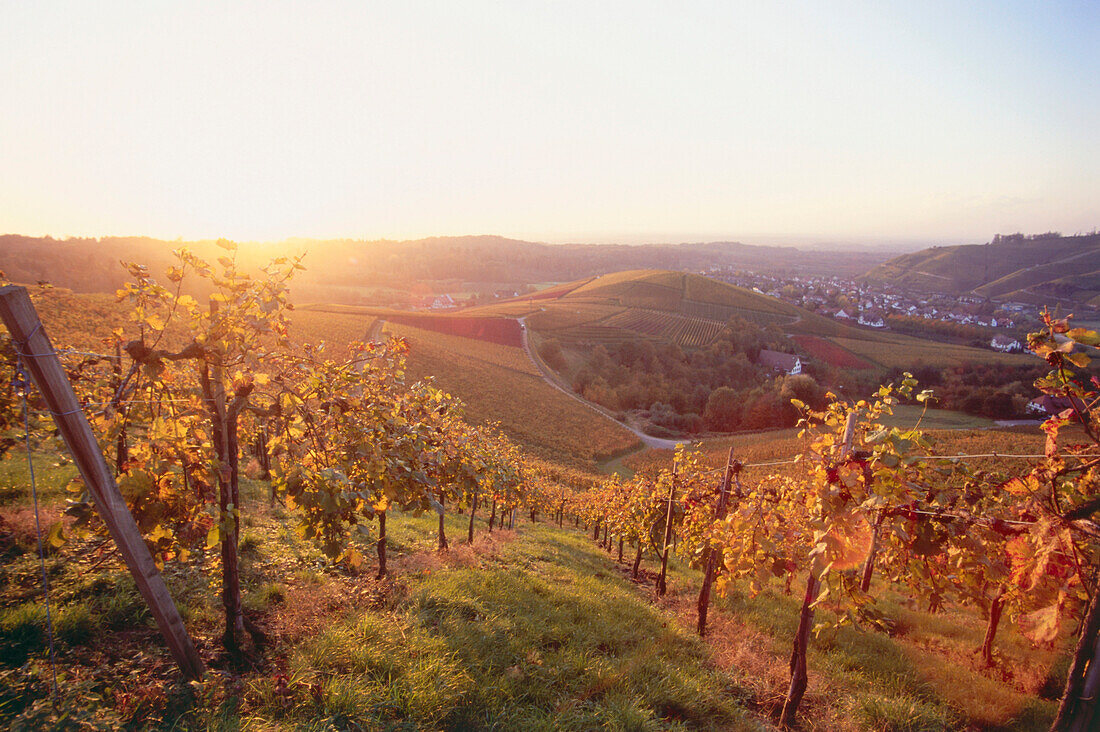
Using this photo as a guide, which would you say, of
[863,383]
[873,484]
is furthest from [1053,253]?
[873,484]

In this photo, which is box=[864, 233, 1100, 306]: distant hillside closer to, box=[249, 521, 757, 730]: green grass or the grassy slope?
the grassy slope

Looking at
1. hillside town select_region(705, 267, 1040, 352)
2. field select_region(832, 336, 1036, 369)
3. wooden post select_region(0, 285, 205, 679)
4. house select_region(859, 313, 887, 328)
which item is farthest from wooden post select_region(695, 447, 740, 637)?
house select_region(859, 313, 887, 328)

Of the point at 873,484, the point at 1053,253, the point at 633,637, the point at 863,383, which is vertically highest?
the point at 1053,253

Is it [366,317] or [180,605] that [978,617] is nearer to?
[180,605]

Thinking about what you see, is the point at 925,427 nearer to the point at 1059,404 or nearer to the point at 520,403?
the point at 520,403

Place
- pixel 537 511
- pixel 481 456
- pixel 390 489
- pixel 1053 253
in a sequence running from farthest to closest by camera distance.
Answer: pixel 1053 253, pixel 537 511, pixel 481 456, pixel 390 489

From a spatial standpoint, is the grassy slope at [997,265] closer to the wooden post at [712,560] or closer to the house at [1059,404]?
the wooden post at [712,560]

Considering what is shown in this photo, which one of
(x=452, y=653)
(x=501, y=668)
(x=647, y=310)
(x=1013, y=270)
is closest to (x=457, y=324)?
(x=647, y=310)

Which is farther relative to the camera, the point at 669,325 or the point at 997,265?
the point at 997,265
